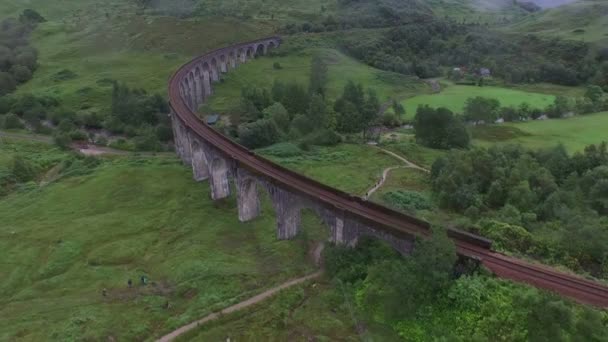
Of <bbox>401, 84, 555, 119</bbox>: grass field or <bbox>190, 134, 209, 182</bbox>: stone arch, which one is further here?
<bbox>401, 84, 555, 119</bbox>: grass field

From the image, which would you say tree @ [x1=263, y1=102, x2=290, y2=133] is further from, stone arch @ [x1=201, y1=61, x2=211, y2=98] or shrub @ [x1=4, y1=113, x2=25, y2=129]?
shrub @ [x1=4, y1=113, x2=25, y2=129]

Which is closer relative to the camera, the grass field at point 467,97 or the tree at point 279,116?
the tree at point 279,116

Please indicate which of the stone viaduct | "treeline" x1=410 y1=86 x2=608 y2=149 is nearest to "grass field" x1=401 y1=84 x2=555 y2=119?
"treeline" x1=410 y1=86 x2=608 y2=149

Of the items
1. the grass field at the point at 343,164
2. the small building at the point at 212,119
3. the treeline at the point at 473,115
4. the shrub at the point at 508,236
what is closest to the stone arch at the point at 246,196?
the grass field at the point at 343,164

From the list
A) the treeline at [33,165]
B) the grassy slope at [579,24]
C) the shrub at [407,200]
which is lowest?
the treeline at [33,165]

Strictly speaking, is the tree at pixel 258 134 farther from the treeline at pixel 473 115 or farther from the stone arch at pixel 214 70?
the stone arch at pixel 214 70

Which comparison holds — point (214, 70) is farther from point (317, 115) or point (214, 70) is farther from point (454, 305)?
point (454, 305)

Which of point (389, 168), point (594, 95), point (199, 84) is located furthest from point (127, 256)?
point (594, 95)

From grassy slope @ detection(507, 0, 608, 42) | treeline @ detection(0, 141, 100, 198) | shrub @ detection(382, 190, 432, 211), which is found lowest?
treeline @ detection(0, 141, 100, 198)
